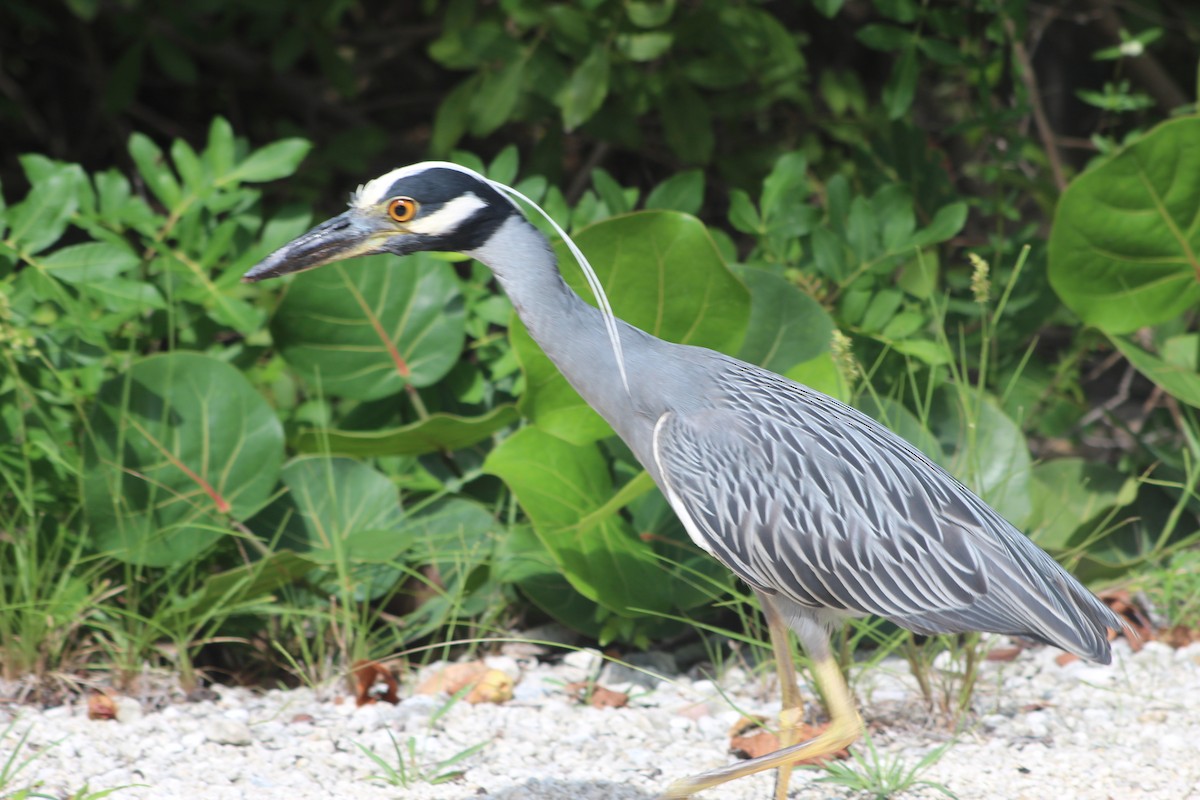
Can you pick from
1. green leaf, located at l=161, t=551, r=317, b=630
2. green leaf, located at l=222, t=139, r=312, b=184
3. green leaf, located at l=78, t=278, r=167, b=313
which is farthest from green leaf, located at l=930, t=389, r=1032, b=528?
green leaf, located at l=78, t=278, r=167, b=313

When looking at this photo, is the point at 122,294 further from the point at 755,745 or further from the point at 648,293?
the point at 755,745

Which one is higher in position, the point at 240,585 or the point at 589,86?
the point at 589,86

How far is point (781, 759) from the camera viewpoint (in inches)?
104

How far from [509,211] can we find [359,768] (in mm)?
1337

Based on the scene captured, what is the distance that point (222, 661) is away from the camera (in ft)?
12.2

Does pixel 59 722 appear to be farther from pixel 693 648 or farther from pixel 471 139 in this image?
pixel 471 139

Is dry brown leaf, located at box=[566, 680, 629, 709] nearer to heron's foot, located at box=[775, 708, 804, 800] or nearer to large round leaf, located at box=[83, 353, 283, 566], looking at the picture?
heron's foot, located at box=[775, 708, 804, 800]

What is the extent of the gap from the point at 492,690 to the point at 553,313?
46.0 inches

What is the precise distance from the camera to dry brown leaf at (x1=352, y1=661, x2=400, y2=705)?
3.39m

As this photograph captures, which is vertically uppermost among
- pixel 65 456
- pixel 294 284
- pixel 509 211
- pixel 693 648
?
pixel 509 211

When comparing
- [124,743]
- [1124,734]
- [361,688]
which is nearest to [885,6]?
[1124,734]

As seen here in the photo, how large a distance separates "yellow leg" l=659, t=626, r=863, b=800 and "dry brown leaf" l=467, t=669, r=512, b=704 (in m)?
0.85

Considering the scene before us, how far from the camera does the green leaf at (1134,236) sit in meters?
3.80

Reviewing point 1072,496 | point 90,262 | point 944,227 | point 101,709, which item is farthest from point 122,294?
point 1072,496
